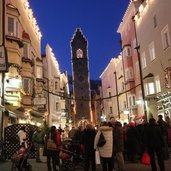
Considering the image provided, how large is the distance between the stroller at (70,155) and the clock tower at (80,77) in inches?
3394

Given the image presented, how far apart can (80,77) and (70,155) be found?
3692 inches

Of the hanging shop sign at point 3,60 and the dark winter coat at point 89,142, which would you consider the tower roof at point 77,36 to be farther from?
the dark winter coat at point 89,142

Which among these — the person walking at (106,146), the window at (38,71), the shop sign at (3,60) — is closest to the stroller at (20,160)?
the person walking at (106,146)

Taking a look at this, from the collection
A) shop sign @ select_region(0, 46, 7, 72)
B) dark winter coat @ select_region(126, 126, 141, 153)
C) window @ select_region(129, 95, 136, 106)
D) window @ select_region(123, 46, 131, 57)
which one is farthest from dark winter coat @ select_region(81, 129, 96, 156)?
window @ select_region(123, 46, 131, 57)

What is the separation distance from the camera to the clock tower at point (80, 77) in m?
106

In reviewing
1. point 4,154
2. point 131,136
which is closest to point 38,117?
point 4,154

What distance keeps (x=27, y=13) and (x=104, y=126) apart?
96.2 ft

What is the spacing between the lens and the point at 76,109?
106 m

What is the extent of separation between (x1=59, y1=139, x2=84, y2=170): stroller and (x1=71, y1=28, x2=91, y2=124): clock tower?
86.2 meters

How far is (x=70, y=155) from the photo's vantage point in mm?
15289

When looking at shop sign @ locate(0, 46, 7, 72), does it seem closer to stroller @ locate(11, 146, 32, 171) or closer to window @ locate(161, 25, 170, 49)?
stroller @ locate(11, 146, 32, 171)

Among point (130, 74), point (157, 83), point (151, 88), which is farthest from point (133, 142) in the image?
point (130, 74)

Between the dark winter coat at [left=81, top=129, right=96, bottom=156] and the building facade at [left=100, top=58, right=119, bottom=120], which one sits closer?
the dark winter coat at [left=81, top=129, right=96, bottom=156]

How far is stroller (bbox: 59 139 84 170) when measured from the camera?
594 inches
